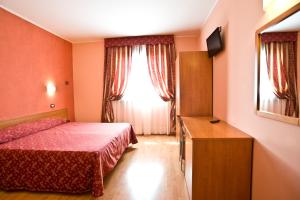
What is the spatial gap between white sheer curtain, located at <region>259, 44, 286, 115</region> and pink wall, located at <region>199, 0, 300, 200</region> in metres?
0.10

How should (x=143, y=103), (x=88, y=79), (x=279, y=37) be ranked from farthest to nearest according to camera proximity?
(x=88, y=79)
(x=143, y=103)
(x=279, y=37)

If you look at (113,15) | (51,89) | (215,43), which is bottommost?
(51,89)

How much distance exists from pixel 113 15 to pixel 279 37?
2707 millimetres

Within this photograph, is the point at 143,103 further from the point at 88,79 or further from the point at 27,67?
the point at 27,67

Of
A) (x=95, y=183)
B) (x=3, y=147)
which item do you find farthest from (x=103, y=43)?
(x=95, y=183)

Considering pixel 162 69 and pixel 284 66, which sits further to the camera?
pixel 162 69

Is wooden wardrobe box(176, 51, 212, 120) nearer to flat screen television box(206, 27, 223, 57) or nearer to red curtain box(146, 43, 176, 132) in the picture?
flat screen television box(206, 27, 223, 57)

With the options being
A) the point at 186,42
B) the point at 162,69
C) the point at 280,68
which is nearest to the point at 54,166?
the point at 280,68

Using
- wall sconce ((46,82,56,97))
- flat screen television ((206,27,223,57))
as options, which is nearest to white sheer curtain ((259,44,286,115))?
flat screen television ((206,27,223,57))

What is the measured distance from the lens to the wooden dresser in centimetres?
157

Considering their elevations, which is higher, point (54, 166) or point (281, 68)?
point (281, 68)

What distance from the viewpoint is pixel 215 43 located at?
8.20 ft

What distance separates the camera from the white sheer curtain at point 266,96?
1180mm

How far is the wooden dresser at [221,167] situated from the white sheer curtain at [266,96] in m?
0.39
